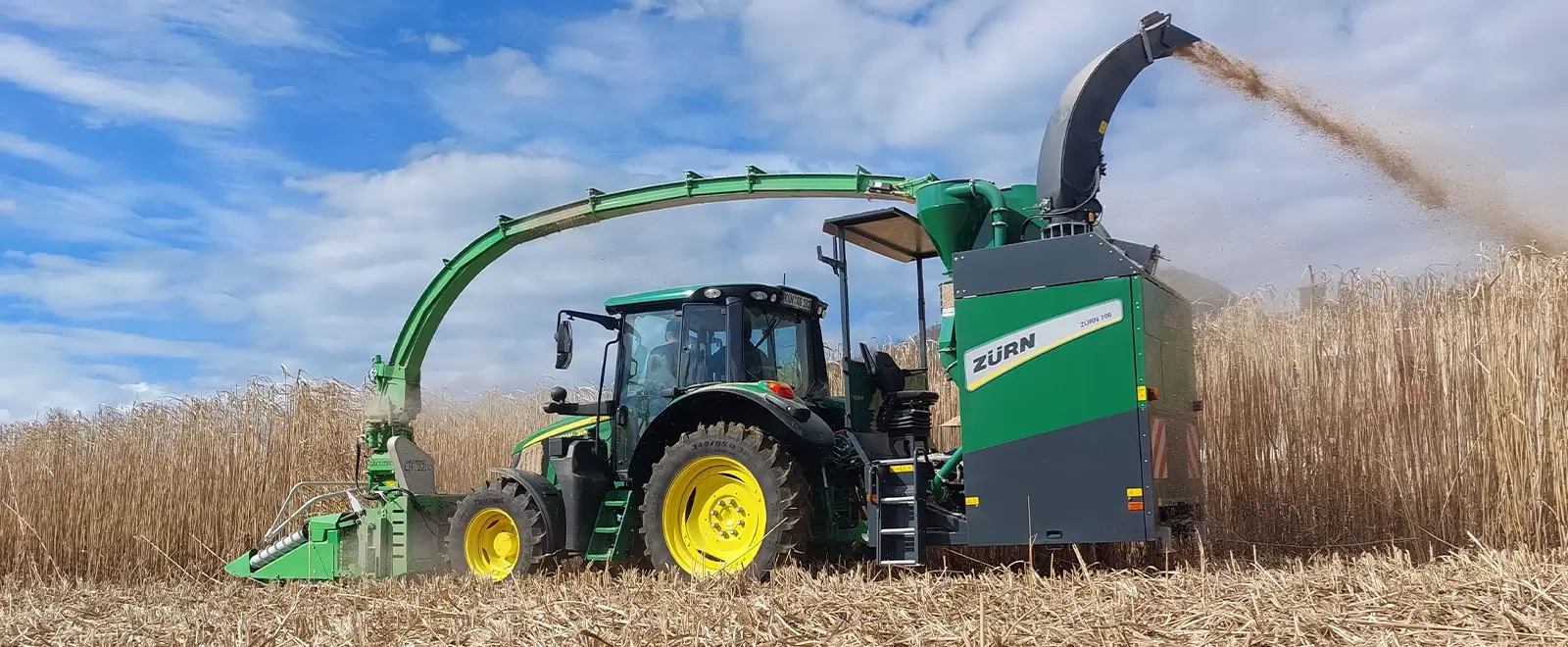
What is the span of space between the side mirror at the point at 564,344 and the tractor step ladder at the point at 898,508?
2414 mm

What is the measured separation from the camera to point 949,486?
22.6 feet

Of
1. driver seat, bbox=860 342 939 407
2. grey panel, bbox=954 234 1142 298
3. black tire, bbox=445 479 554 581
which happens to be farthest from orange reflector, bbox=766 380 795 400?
black tire, bbox=445 479 554 581

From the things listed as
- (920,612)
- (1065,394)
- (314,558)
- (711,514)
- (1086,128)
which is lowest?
(314,558)

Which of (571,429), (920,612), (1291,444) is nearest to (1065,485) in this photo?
(920,612)

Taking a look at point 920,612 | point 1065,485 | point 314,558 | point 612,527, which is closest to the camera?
point 920,612

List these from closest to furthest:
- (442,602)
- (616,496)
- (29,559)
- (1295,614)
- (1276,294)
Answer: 1. (1295,614)
2. (442,602)
3. (616,496)
4. (1276,294)
5. (29,559)

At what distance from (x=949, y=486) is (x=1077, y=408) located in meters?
1.16

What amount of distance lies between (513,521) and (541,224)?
272cm

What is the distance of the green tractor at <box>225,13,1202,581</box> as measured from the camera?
6.04 meters

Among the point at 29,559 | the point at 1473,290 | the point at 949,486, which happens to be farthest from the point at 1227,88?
the point at 29,559

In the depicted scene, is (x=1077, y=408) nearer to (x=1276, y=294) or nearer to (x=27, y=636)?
(x=1276, y=294)

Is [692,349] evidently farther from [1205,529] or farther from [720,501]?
[1205,529]

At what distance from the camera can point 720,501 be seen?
23.6 feet

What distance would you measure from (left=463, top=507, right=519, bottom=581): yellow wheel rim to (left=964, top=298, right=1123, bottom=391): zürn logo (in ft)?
12.0
